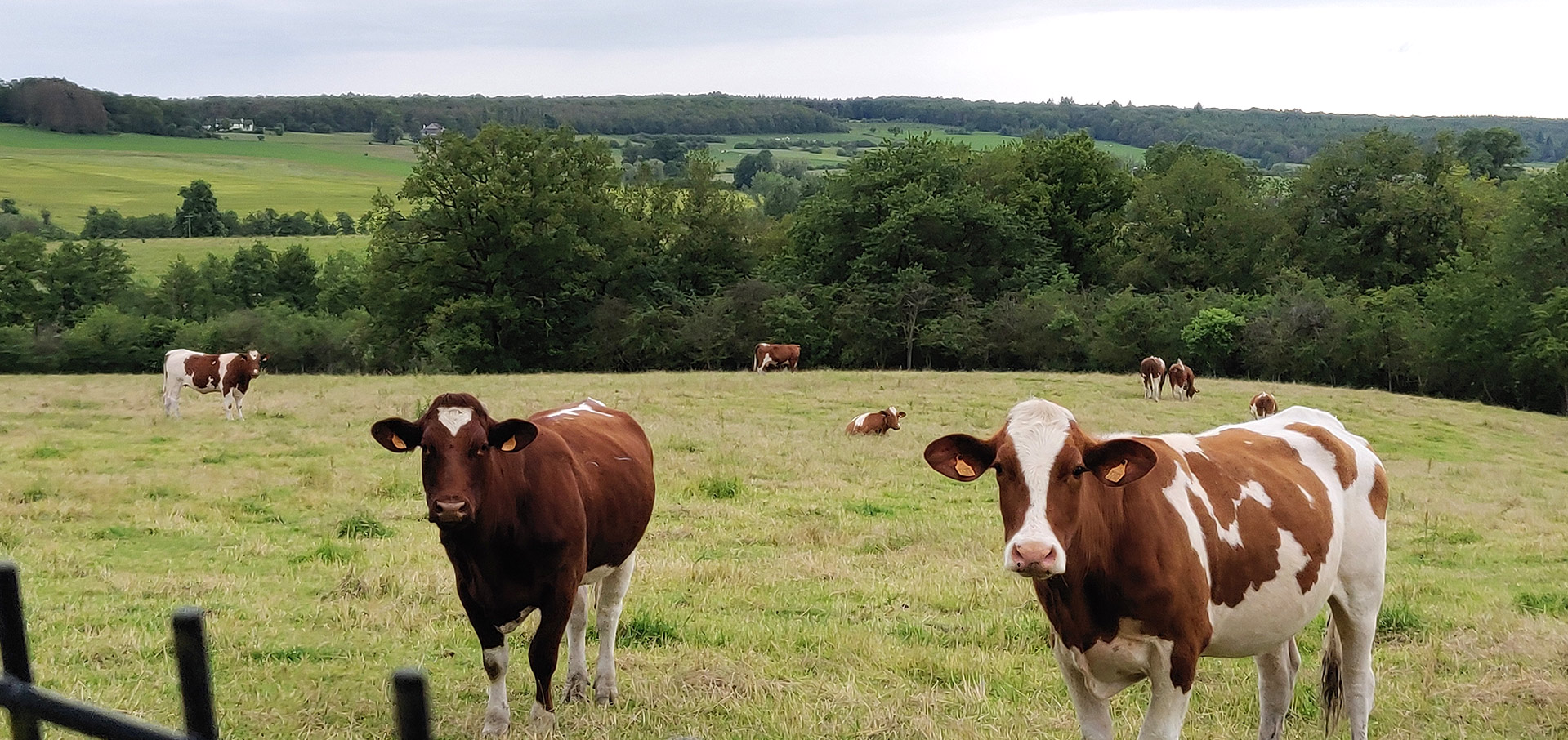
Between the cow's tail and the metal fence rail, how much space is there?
617cm

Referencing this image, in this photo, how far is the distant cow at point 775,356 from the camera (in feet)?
141

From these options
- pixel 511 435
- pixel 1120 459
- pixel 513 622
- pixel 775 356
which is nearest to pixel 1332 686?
pixel 1120 459

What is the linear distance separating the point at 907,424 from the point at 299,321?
42.3 m

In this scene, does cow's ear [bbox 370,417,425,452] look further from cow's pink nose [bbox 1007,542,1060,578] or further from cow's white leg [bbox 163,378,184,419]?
cow's white leg [bbox 163,378,184,419]

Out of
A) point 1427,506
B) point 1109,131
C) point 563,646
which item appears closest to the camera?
point 563,646

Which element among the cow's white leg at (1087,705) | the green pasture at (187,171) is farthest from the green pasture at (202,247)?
the cow's white leg at (1087,705)

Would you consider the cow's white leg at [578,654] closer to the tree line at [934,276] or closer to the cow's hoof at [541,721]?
the cow's hoof at [541,721]

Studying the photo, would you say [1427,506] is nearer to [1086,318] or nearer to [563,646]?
[563,646]

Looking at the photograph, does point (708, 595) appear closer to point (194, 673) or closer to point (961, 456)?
point (961, 456)

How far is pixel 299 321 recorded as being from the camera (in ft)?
185

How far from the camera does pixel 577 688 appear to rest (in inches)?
277

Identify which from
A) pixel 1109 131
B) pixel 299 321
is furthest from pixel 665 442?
pixel 1109 131

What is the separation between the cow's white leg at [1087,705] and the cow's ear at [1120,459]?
0.88 metres

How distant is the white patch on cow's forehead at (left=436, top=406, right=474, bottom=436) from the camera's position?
231 inches
